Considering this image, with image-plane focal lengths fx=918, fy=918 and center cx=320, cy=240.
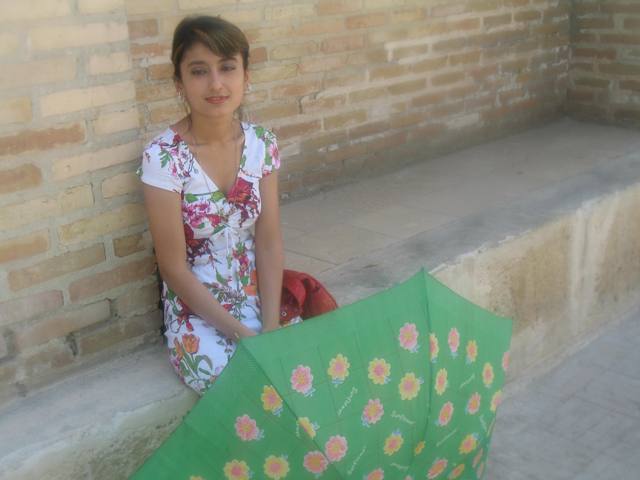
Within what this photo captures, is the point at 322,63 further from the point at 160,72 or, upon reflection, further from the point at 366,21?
the point at 160,72

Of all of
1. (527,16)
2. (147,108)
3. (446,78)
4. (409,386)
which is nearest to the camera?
(409,386)

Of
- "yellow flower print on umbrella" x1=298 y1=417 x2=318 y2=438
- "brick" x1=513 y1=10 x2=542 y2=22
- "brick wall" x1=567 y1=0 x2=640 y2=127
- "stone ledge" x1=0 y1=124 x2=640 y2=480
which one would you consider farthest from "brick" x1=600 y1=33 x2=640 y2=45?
"yellow flower print on umbrella" x1=298 y1=417 x2=318 y2=438

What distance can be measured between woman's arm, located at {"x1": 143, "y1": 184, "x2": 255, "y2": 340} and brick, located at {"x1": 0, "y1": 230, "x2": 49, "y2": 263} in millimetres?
298

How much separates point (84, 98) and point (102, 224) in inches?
14.7

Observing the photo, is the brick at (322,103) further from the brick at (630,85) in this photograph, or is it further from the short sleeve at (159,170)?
the brick at (630,85)

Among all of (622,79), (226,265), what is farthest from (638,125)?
(226,265)

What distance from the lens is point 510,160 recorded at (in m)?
5.27

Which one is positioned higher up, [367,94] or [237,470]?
[367,94]

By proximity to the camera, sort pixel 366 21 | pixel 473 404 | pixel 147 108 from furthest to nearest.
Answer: pixel 366 21, pixel 147 108, pixel 473 404

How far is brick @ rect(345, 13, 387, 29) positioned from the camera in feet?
15.1

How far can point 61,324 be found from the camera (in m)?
2.65

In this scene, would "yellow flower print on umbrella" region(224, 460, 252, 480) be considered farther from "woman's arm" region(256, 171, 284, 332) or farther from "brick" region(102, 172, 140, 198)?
"brick" region(102, 172, 140, 198)

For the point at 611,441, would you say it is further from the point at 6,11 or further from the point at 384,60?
the point at 6,11

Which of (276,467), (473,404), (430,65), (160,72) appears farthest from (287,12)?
(276,467)
